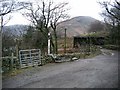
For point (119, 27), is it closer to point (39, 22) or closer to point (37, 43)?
point (39, 22)

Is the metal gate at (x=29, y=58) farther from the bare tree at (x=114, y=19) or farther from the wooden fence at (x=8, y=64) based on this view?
the bare tree at (x=114, y=19)

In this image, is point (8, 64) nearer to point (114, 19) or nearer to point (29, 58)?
point (29, 58)

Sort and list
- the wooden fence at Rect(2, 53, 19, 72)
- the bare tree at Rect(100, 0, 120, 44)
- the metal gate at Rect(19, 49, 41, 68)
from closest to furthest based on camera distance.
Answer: the wooden fence at Rect(2, 53, 19, 72)
the metal gate at Rect(19, 49, 41, 68)
the bare tree at Rect(100, 0, 120, 44)

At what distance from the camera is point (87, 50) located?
2872cm

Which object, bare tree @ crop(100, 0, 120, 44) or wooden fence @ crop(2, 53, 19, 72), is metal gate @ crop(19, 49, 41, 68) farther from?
bare tree @ crop(100, 0, 120, 44)

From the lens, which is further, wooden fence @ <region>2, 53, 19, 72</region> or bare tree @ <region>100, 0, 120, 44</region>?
bare tree @ <region>100, 0, 120, 44</region>

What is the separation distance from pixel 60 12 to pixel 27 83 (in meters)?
24.5

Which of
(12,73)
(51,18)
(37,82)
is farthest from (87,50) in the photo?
(37,82)

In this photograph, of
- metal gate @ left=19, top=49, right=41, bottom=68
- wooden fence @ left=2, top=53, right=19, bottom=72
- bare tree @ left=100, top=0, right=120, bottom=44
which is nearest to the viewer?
wooden fence @ left=2, top=53, right=19, bottom=72

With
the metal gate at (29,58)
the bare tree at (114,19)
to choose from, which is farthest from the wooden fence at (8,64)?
the bare tree at (114,19)

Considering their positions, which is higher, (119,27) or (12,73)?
(119,27)

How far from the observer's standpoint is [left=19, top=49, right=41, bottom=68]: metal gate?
15133mm

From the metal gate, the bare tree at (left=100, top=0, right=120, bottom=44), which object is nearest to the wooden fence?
the metal gate

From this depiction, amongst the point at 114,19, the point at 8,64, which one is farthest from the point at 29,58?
the point at 114,19
